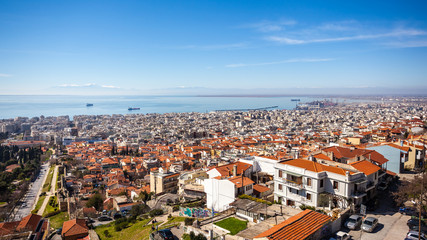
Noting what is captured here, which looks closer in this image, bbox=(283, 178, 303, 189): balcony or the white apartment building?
the white apartment building

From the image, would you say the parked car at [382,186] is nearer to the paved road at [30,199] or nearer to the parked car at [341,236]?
the parked car at [341,236]

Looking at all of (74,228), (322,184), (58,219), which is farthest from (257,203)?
(58,219)

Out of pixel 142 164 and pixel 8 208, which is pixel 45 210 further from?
pixel 142 164

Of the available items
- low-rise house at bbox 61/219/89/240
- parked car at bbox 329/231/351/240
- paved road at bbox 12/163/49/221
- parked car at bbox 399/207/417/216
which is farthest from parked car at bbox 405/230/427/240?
paved road at bbox 12/163/49/221

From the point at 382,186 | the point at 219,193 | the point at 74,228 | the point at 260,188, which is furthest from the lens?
the point at 74,228

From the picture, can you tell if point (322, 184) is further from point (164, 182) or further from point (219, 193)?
point (164, 182)

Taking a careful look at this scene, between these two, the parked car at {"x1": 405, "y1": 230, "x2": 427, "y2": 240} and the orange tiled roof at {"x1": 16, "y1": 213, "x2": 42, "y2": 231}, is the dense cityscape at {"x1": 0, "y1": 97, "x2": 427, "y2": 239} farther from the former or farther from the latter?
the parked car at {"x1": 405, "y1": 230, "x2": 427, "y2": 240}

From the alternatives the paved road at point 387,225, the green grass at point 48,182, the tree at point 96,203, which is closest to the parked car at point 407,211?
the paved road at point 387,225
